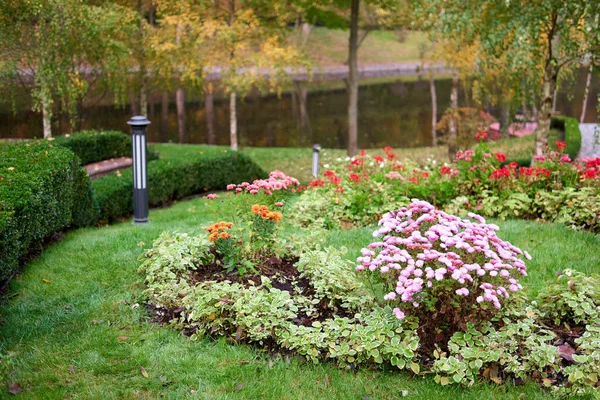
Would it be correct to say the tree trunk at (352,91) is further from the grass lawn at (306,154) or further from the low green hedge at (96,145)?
the low green hedge at (96,145)

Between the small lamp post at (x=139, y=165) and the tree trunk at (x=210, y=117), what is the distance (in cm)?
1520

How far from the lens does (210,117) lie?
29.6 m

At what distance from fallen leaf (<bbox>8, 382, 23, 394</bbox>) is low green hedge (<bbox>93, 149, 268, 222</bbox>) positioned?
6188 mm

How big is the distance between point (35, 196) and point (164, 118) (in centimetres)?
2381

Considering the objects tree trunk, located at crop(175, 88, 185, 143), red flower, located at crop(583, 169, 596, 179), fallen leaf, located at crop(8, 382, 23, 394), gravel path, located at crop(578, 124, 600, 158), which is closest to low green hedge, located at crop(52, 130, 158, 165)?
fallen leaf, located at crop(8, 382, 23, 394)

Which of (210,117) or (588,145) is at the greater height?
(588,145)

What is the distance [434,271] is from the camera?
413cm

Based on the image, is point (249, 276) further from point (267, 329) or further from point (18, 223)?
point (18, 223)

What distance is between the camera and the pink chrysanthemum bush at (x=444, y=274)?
398 centimetres

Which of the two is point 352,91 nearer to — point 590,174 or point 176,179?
point 176,179

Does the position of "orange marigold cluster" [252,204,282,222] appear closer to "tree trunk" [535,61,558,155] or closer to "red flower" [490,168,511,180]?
"red flower" [490,168,511,180]

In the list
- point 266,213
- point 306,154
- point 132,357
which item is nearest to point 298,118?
point 306,154

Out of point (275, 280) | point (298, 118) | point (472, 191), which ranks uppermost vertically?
point (472, 191)

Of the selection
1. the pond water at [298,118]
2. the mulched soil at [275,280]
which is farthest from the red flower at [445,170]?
the pond water at [298,118]
